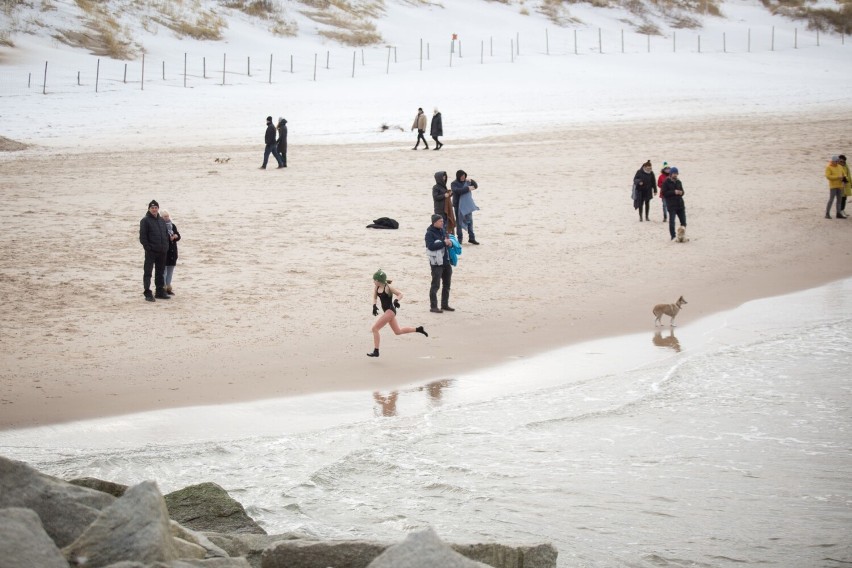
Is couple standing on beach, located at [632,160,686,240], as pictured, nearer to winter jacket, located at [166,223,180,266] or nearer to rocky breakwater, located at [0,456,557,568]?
winter jacket, located at [166,223,180,266]

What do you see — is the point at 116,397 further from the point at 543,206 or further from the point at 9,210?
the point at 543,206

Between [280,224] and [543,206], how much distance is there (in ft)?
18.3

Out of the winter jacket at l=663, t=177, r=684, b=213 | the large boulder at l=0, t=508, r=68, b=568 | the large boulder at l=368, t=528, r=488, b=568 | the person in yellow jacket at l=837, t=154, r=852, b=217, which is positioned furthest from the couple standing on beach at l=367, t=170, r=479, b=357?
the person in yellow jacket at l=837, t=154, r=852, b=217

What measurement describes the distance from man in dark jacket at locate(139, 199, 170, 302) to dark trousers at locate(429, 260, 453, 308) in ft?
11.8

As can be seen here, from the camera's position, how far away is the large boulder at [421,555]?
17.1ft

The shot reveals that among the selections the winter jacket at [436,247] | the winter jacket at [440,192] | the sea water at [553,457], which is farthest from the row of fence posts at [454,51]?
the sea water at [553,457]

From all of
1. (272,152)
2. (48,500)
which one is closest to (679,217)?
(272,152)

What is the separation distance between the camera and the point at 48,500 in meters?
6.25

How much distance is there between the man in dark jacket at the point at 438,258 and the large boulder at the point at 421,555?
8.35 m

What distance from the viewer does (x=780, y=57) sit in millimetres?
53031

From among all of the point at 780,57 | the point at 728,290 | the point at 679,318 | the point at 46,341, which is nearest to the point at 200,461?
the point at 46,341

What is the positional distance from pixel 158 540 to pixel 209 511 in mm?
1843

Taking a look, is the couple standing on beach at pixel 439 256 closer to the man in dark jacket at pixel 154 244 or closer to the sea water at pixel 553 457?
the sea water at pixel 553 457

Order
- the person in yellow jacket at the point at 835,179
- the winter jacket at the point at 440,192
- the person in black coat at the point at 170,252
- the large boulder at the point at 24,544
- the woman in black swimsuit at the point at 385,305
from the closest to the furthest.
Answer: the large boulder at the point at 24,544
the woman in black swimsuit at the point at 385,305
the person in black coat at the point at 170,252
the winter jacket at the point at 440,192
the person in yellow jacket at the point at 835,179
